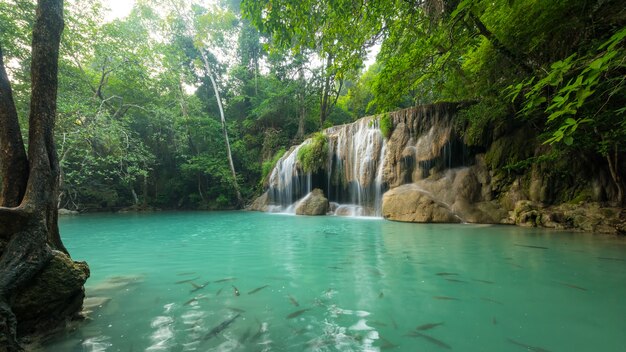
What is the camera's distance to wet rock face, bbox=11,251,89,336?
202cm

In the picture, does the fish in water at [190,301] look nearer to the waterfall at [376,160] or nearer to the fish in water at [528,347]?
the fish in water at [528,347]

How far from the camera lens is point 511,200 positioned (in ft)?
31.6

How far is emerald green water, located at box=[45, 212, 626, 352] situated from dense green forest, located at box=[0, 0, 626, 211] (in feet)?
5.25

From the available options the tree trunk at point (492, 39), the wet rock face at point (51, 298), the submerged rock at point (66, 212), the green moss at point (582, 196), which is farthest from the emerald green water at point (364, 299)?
the submerged rock at point (66, 212)

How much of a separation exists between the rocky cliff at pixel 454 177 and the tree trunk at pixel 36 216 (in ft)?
30.7

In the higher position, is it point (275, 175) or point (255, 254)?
point (275, 175)

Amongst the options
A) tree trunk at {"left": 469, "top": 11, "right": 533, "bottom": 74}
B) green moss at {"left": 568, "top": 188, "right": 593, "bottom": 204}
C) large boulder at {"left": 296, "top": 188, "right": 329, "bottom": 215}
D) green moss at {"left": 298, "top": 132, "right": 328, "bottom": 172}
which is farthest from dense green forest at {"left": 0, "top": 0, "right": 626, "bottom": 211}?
large boulder at {"left": 296, "top": 188, "right": 329, "bottom": 215}

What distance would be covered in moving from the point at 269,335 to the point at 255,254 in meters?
3.04

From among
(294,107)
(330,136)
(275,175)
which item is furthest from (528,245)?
(294,107)

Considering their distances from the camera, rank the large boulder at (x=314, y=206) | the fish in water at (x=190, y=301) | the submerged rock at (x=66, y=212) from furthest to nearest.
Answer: the submerged rock at (x=66, y=212)
the large boulder at (x=314, y=206)
the fish in water at (x=190, y=301)

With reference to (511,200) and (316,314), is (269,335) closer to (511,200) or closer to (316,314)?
(316,314)

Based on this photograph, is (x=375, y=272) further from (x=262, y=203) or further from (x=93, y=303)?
(x=262, y=203)

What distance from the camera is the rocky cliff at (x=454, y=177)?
26.7 feet

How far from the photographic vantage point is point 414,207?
984cm
